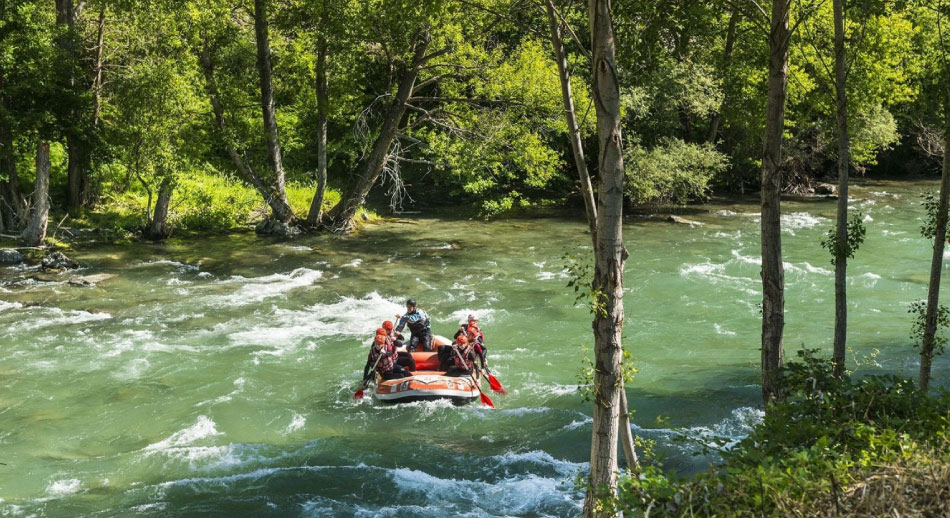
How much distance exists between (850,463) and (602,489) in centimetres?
145

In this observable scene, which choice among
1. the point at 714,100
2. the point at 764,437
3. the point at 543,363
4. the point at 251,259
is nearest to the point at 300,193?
the point at 251,259

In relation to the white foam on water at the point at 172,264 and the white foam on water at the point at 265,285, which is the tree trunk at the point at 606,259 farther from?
the white foam on water at the point at 172,264

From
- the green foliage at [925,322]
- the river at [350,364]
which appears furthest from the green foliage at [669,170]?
the green foliage at [925,322]

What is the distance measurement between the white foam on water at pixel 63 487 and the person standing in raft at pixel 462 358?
532 centimetres

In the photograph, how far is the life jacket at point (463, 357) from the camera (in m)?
12.9

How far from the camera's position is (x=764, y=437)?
590 centimetres

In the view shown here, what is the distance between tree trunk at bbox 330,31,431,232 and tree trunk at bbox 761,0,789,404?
15618mm

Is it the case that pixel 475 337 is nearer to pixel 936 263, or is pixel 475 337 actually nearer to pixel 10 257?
pixel 936 263

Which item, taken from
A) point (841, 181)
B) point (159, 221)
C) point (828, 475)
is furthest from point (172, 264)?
point (828, 475)

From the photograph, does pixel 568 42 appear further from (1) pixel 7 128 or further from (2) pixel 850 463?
(2) pixel 850 463

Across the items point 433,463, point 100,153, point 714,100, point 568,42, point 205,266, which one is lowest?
point 433,463

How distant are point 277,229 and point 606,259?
2114 centimetres

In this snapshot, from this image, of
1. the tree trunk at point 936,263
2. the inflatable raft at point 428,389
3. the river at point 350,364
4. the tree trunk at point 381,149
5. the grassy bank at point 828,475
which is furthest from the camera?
the tree trunk at point 381,149

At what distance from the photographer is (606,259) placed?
6027 mm
